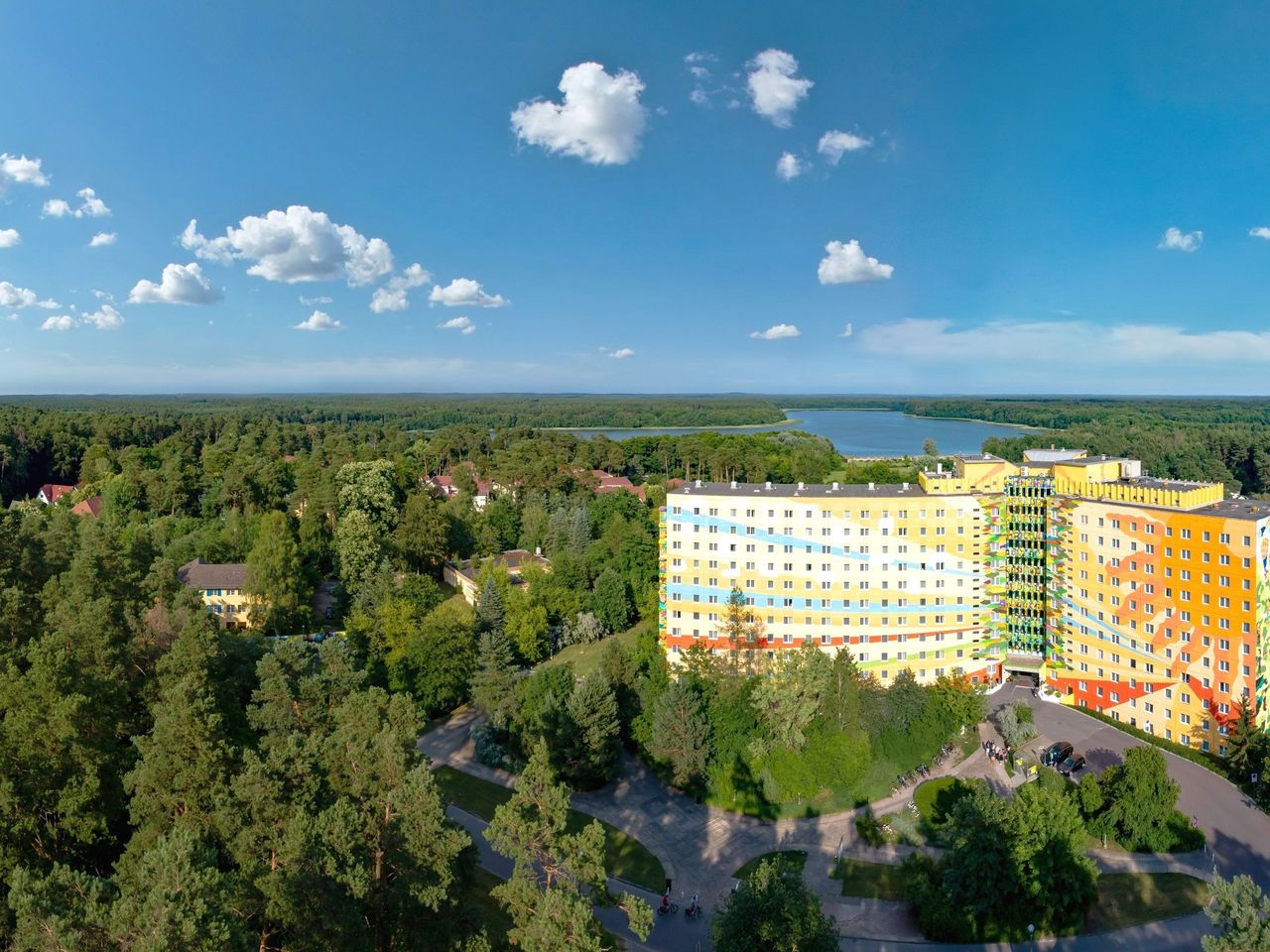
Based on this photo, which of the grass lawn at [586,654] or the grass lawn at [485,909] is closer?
the grass lawn at [485,909]

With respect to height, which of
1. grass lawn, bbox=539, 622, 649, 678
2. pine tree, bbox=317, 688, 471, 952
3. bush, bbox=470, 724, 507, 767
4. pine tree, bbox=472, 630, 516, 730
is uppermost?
pine tree, bbox=317, 688, 471, 952

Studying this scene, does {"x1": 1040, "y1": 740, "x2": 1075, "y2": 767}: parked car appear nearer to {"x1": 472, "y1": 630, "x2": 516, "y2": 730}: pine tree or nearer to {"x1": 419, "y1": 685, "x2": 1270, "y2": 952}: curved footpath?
{"x1": 419, "y1": 685, "x2": 1270, "y2": 952}: curved footpath

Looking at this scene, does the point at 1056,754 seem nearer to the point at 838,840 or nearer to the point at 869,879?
the point at 838,840

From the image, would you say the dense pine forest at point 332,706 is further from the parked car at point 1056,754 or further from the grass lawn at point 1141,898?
the grass lawn at point 1141,898

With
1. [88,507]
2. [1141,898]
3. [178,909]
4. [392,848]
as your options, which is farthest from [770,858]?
[88,507]

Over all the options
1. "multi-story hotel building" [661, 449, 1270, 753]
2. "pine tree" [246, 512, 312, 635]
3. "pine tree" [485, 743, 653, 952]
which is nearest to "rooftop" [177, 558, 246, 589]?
"pine tree" [246, 512, 312, 635]

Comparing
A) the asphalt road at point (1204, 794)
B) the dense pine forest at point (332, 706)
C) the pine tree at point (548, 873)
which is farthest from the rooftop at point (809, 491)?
the pine tree at point (548, 873)
